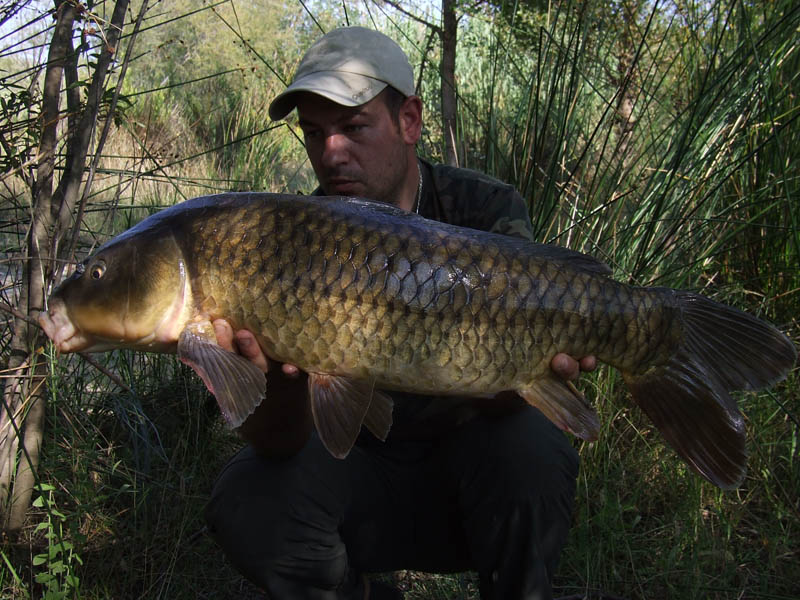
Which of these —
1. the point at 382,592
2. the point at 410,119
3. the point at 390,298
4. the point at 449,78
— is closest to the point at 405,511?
the point at 382,592

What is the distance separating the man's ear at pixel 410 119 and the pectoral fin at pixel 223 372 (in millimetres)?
872

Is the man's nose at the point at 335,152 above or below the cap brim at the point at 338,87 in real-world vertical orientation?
below

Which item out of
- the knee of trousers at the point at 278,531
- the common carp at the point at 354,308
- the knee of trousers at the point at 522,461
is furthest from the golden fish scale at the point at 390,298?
the knee of trousers at the point at 278,531

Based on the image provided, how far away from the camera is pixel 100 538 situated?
1.92 meters

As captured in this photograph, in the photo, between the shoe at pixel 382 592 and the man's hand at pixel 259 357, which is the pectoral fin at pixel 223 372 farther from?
the shoe at pixel 382 592

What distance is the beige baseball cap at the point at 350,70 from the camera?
5.90 ft

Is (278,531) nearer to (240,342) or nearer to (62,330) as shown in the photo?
(240,342)

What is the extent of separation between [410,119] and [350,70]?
0.22 m

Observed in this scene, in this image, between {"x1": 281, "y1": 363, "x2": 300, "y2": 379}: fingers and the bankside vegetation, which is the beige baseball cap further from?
{"x1": 281, "y1": 363, "x2": 300, "y2": 379}: fingers

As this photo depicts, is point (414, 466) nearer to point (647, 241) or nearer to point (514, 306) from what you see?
point (514, 306)

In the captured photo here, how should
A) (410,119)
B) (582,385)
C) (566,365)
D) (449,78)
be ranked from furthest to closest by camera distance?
(449,78) → (582,385) → (410,119) → (566,365)

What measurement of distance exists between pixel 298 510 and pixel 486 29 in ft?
19.1

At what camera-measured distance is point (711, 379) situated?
1.42 meters

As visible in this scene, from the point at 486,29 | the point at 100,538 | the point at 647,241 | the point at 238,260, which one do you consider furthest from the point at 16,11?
the point at 486,29
